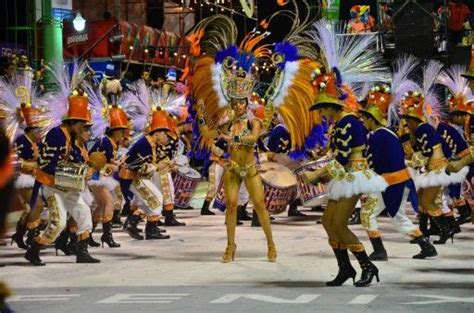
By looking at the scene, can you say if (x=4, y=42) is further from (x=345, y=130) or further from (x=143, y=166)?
(x=345, y=130)

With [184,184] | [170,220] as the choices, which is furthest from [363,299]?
[184,184]

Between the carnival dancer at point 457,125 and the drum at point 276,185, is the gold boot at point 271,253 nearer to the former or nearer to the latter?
the carnival dancer at point 457,125

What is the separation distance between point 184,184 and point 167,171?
8.37 feet

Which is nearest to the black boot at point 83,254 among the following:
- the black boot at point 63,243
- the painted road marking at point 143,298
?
the black boot at point 63,243

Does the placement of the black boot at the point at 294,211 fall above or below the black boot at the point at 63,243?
below

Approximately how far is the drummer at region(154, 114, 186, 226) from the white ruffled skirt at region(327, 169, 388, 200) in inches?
225

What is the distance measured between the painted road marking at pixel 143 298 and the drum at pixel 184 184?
9.00 meters

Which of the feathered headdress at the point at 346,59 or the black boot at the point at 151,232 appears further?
the black boot at the point at 151,232

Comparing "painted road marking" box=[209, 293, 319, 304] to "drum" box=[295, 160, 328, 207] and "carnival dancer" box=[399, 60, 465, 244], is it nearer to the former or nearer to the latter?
"carnival dancer" box=[399, 60, 465, 244]

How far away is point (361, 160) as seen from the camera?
9.89 m

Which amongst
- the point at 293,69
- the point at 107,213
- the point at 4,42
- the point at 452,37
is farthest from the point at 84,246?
the point at 4,42

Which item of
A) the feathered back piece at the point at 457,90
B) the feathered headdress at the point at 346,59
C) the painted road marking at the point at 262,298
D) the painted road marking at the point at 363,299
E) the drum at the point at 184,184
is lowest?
the drum at the point at 184,184

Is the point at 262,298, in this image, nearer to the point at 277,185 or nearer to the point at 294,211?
the point at 277,185

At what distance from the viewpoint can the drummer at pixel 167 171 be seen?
1530cm
